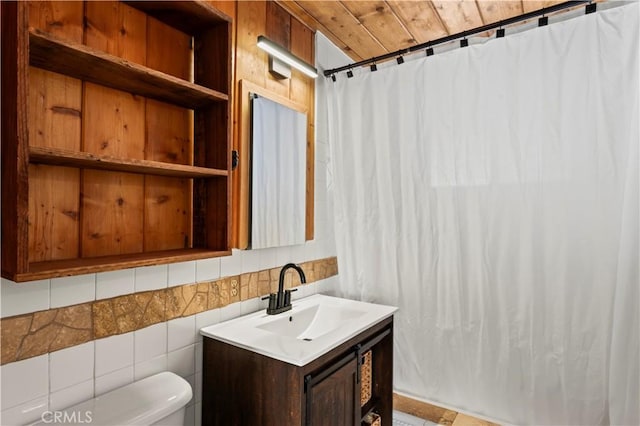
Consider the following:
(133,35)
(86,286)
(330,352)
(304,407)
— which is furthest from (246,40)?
(304,407)

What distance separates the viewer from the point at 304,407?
1.20m

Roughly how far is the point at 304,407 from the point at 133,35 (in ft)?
4.73

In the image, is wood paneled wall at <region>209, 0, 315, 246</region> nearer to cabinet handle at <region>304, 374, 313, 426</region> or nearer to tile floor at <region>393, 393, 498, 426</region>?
cabinet handle at <region>304, 374, 313, 426</region>

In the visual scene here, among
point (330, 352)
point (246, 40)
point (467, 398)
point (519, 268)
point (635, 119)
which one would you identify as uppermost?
point (246, 40)

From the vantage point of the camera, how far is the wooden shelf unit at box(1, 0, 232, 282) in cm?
88

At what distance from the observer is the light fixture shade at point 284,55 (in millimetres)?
1706

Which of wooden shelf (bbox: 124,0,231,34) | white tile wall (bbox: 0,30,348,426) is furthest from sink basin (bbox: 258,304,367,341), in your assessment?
wooden shelf (bbox: 124,0,231,34)

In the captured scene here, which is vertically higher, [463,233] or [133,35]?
[133,35]

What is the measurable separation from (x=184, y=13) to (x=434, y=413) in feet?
7.92

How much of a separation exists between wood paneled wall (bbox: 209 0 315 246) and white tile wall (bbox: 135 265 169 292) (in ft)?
1.26

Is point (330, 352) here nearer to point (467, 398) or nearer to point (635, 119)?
point (467, 398)

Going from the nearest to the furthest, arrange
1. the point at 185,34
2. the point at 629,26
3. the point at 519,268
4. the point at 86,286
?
the point at 86,286
the point at 185,34
the point at 629,26
the point at 519,268

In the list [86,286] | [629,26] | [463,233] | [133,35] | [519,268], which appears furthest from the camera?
[463,233]

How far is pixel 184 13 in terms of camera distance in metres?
1.28
